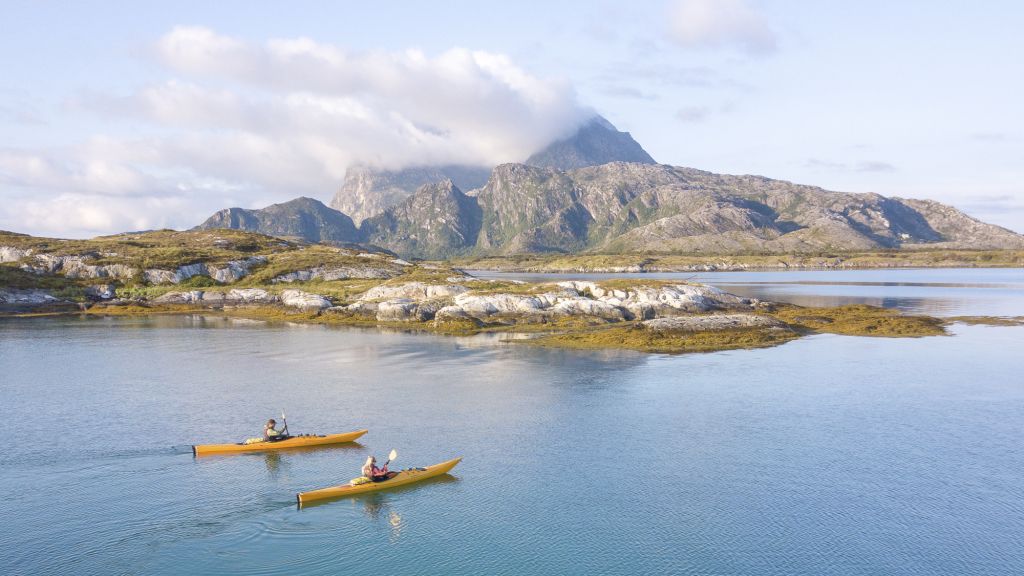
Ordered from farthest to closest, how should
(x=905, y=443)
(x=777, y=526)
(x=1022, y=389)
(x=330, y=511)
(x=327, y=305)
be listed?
1. (x=327, y=305)
2. (x=1022, y=389)
3. (x=905, y=443)
4. (x=330, y=511)
5. (x=777, y=526)

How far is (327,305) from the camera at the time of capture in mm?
128625

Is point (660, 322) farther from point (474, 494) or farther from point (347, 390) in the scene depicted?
point (474, 494)

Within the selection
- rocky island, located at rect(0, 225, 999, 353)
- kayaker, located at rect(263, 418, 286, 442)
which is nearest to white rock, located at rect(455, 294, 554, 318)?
rocky island, located at rect(0, 225, 999, 353)

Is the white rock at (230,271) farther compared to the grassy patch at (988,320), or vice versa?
the white rock at (230,271)

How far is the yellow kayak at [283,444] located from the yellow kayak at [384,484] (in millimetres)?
8664

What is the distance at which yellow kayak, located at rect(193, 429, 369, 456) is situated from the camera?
1769 inches

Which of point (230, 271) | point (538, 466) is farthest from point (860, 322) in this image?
point (230, 271)

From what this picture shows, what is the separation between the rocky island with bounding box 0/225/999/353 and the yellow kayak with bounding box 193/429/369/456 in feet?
148

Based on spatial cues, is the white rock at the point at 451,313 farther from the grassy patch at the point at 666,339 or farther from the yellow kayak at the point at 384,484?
the yellow kayak at the point at 384,484

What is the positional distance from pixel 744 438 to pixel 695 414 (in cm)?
657

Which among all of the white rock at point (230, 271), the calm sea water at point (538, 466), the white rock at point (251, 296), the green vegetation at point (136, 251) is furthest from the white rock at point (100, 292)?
the calm sea water at point (538, 466)

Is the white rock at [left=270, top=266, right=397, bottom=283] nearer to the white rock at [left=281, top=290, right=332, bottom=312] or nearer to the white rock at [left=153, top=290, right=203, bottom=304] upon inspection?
the white rock at [left=153, top=290, right=203, bottom=304]

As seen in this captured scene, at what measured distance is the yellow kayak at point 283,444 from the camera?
44.9 metres

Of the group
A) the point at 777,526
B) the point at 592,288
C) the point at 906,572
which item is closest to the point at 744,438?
the point at 777,526
